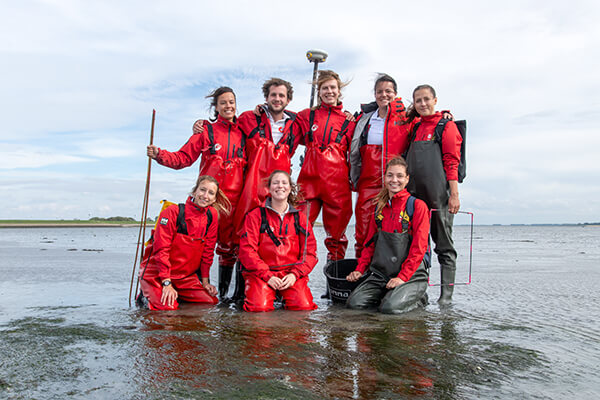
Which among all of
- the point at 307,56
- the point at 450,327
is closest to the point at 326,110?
the point at 307,56

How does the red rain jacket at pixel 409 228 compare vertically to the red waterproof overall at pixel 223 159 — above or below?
below

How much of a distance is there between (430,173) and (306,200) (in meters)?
1.56

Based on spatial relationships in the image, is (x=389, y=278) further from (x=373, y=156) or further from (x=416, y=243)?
(x=373, y=156)

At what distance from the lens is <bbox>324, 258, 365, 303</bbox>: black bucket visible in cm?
531

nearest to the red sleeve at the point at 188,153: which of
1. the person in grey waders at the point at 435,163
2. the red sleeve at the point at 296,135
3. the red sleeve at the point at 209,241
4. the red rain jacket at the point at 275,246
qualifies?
the red sleeve at the point at 209,241

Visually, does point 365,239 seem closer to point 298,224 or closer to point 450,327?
point 298,224

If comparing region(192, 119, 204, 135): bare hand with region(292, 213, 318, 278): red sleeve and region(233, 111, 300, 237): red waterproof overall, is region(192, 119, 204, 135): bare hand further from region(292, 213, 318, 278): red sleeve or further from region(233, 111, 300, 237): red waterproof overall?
region(292, 213, 318, 278): red sleeve

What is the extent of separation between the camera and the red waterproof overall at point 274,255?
16.0 feet

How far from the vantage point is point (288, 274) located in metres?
5.00

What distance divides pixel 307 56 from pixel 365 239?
302cm

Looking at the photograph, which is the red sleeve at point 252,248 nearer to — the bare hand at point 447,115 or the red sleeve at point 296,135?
the red sleeve at point 296,135

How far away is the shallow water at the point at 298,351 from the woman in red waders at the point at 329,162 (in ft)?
3.66

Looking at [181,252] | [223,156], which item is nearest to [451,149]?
[223,156]

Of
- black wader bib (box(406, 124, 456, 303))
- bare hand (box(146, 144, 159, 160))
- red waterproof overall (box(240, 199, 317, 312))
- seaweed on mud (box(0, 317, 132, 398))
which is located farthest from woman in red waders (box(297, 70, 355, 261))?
seaweed on mud (box(0, 317, 132, 398))
